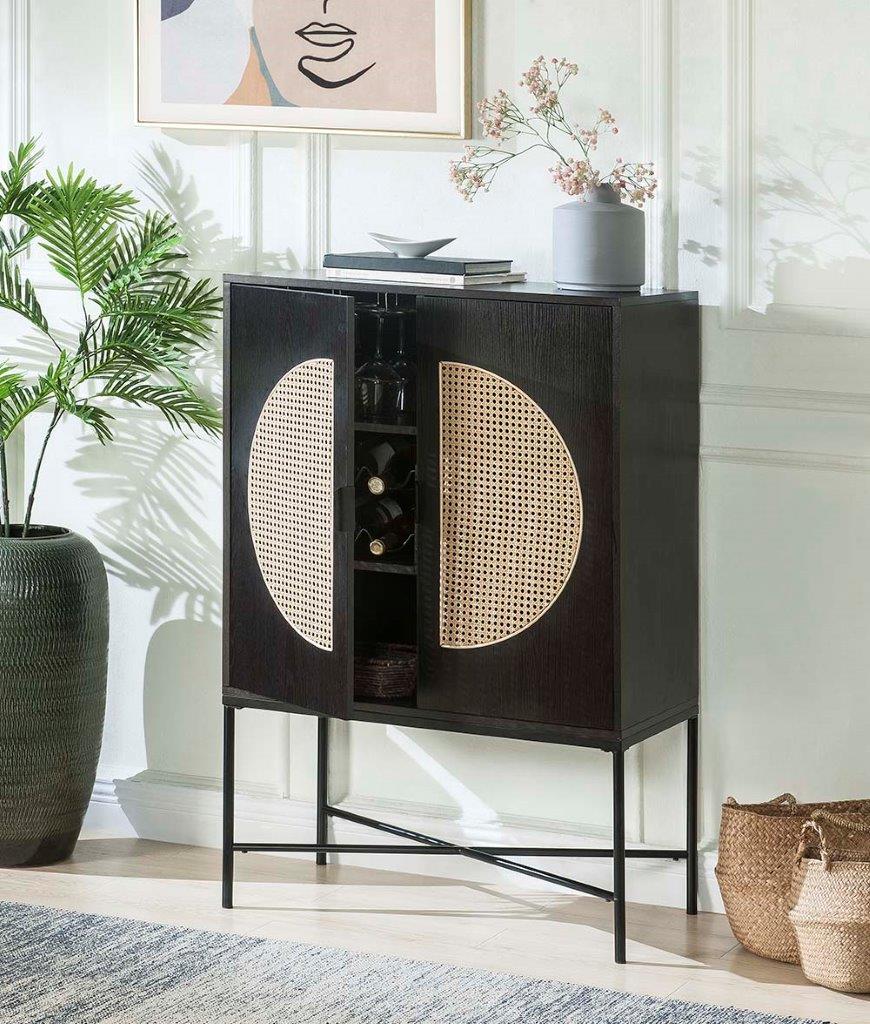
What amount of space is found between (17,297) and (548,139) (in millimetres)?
1223

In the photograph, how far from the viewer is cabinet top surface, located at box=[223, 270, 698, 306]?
3.07 m

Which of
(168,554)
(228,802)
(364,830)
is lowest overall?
(364,830)

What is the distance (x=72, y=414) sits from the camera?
12.6ft

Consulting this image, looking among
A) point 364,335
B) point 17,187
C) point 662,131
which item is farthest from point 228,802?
point 662,131

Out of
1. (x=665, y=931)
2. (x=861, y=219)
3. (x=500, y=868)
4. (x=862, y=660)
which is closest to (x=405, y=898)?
(x=500, y=868)

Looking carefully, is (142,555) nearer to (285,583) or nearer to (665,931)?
(285,583)

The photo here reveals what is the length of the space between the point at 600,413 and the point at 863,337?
552mm

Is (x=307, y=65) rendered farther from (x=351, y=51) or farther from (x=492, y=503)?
(x=492, y=503)

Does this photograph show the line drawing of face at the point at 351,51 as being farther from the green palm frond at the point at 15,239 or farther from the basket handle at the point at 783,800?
the basket handle at the point at 783,800

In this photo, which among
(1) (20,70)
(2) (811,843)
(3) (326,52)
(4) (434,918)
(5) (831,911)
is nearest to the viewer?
(5) (831,911)

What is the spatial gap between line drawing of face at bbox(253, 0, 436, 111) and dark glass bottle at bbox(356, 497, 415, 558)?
846 millimetres

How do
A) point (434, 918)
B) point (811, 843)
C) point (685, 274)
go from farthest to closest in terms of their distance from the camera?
point (434, 918) → point (685, 274) → point (811, 843)

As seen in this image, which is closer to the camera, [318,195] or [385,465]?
[385,465]

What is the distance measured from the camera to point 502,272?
3.37 m
